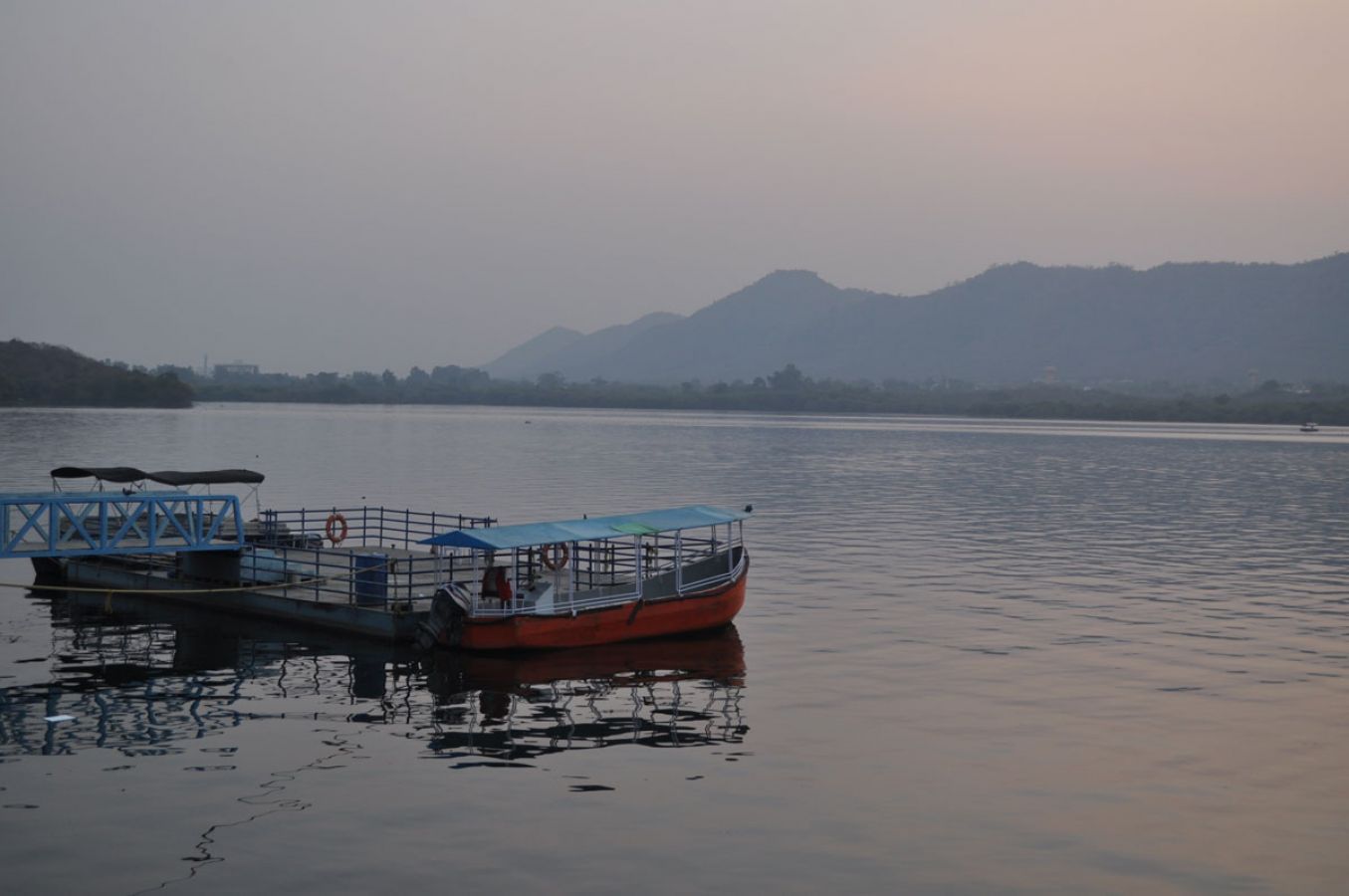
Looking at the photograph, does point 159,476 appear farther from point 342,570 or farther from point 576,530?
point 576,530

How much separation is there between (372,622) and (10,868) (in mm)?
18413

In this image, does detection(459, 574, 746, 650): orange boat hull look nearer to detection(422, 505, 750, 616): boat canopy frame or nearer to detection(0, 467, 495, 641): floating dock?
detection(422, 505, 750, 616): boat canopy frame

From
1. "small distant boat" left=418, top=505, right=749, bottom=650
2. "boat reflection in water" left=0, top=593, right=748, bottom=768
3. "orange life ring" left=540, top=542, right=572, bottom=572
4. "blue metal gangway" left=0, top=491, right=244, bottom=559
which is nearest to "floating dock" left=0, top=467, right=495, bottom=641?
"blue metal gangway" left=0, top=491, right=244, bottom=559

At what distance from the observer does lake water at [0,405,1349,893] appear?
19984mm

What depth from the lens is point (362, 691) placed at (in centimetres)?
3164

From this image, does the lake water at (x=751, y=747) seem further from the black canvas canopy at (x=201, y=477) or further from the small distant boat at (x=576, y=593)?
the black canvas canopy at (x=201, y=477)

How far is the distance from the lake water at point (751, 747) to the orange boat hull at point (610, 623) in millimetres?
642

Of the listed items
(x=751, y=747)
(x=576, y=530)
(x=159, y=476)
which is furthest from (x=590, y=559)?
(x=159, y=476)

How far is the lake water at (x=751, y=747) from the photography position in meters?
20.0

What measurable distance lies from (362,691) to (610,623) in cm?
823

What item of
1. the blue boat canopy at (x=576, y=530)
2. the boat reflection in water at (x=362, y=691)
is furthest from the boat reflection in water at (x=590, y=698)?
the blue boat canopy at (x=576, y=530)

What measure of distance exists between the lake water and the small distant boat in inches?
32.6

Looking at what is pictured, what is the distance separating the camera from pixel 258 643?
124 ft

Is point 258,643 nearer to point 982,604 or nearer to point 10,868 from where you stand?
point 10,868
